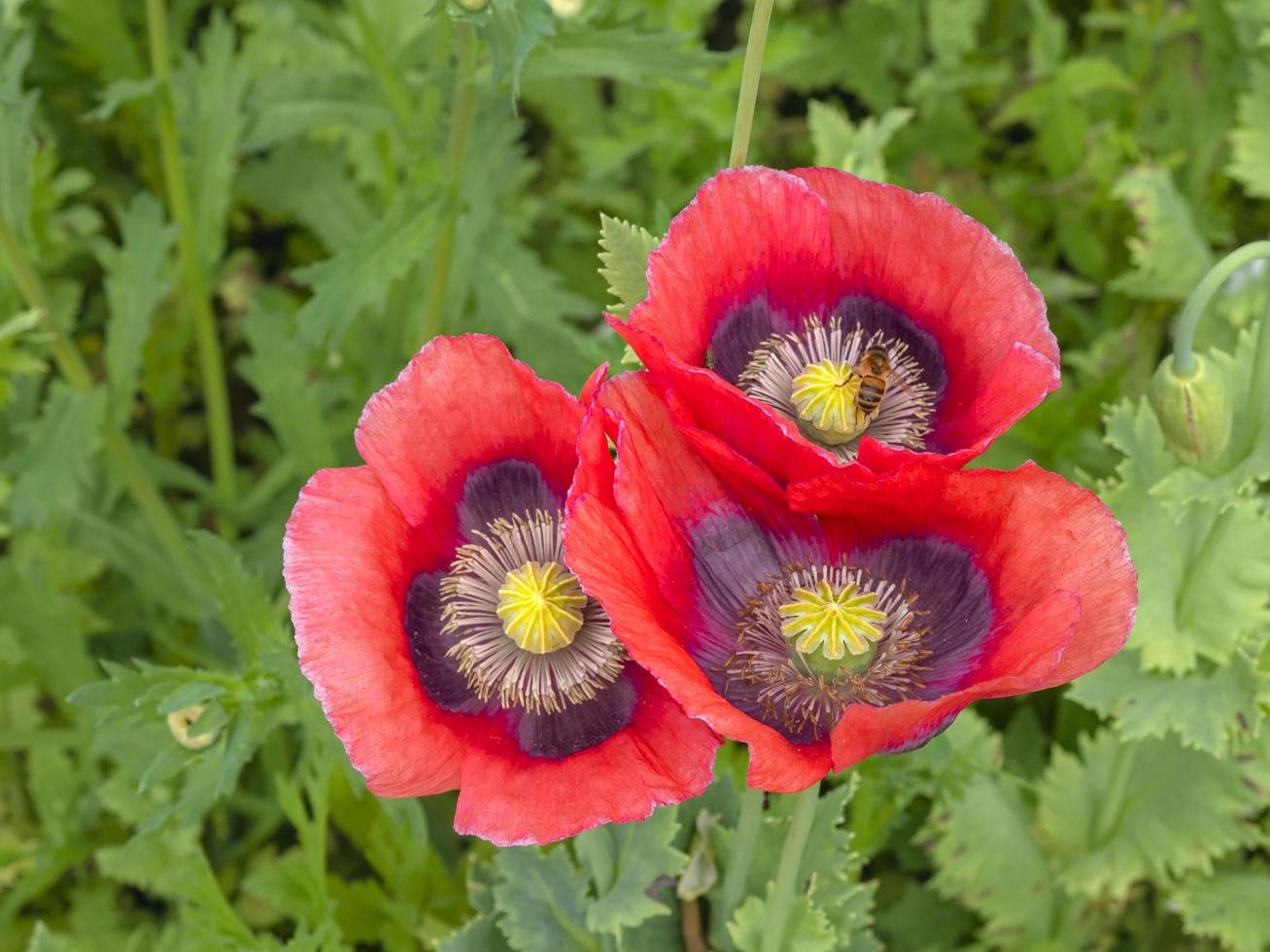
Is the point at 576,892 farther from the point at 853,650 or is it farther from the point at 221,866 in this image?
the point at 221,866

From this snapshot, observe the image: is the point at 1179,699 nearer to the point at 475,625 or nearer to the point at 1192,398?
the point at 1192,398

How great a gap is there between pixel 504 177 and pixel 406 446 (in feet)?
4.84

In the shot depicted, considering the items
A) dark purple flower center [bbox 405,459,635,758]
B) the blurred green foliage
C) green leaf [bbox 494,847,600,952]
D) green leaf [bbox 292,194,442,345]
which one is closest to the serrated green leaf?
the blurred green foliage

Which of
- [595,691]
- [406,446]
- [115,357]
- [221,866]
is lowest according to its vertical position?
[221,866]

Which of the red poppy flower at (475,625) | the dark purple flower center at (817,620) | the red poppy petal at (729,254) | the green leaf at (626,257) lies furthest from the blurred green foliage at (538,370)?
the dark purple flower center at (817,620)

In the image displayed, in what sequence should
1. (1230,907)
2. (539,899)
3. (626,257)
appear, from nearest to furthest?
(626,257) → (539,899) → (1230,907)

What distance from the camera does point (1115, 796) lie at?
2566 millimetres

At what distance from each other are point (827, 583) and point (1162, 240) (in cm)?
195

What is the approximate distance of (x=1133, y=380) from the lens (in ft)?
10.2

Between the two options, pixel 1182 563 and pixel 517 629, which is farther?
pixel 1182 563

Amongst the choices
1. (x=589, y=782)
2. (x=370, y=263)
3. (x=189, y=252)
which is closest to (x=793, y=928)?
(x=589, y=782)

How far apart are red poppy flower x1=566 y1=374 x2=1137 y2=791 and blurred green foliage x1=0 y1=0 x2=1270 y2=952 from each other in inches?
11.6

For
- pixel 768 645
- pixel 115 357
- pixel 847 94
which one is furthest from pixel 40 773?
pixel 847 94

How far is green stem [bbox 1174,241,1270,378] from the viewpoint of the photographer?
1.57 m
